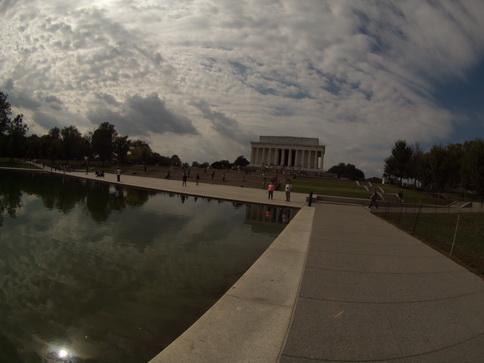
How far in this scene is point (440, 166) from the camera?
45.0 meters

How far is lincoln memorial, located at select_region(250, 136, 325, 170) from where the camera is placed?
9888 cm

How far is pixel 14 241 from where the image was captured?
8.68 meters

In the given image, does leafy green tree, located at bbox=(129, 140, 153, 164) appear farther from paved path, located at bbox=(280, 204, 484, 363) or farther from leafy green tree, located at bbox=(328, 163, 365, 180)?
paved path, located at bbox=(280, 204, 484, 363)

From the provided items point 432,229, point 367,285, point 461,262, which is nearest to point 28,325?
point 367,285

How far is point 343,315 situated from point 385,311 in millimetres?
750

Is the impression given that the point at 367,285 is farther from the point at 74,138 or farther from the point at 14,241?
the point at 74,138

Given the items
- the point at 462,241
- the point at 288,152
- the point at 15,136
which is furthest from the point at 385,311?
the point at 288,152

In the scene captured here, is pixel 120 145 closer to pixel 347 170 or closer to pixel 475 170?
pixel 475 170

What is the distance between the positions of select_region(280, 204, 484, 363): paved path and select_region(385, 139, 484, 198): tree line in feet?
85.5

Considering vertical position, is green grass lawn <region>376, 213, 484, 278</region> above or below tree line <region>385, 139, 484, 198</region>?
below

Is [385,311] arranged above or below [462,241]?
below

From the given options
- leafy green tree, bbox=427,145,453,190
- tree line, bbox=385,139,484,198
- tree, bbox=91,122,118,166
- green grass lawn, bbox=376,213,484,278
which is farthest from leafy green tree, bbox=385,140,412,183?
tree, bbox=91,122,118,166

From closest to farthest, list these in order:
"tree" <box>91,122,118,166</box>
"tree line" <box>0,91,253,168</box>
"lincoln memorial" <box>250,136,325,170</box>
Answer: "tree line" <box>0,91,253,168</box>
"tree" <box>91,122,118,166</box>
"lincoln memorial" <box>250,136,325,170</box>

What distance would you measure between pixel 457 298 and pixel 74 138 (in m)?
92.6
